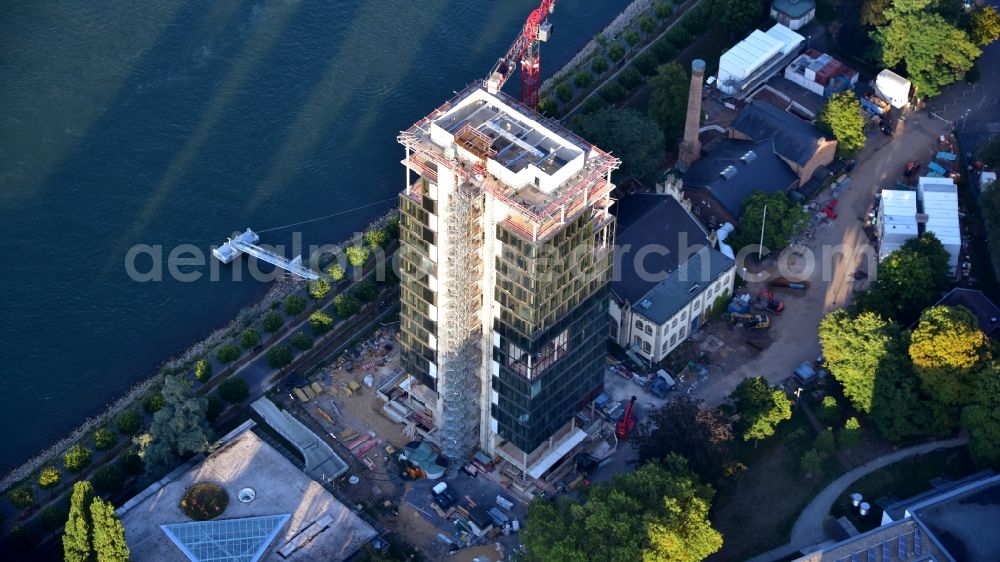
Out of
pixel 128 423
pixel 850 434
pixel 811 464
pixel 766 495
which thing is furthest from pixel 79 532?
pixel 850 434

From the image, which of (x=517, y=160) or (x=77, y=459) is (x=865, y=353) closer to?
(x=517, y=160)

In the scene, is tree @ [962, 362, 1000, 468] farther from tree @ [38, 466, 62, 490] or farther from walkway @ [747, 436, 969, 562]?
tree @ [38, 466, 62, 490]

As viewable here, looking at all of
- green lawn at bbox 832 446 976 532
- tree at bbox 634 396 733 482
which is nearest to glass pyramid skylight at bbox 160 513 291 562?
tree at bbox 634 396 733 482

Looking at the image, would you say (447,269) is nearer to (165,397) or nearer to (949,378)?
(165,397)

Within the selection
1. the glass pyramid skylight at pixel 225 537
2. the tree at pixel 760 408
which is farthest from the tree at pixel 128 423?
the tree at pixel 760 408

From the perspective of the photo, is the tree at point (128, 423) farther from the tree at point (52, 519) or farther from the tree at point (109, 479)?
the tree at point (52, 519)

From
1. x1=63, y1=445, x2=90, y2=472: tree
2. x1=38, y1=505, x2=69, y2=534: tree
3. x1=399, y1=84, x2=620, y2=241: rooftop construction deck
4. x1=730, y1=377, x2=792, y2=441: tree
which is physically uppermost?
x1=63, y1=445, x2=90, y2=472: tree

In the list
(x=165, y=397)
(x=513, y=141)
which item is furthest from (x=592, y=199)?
(x=165, y=397)
